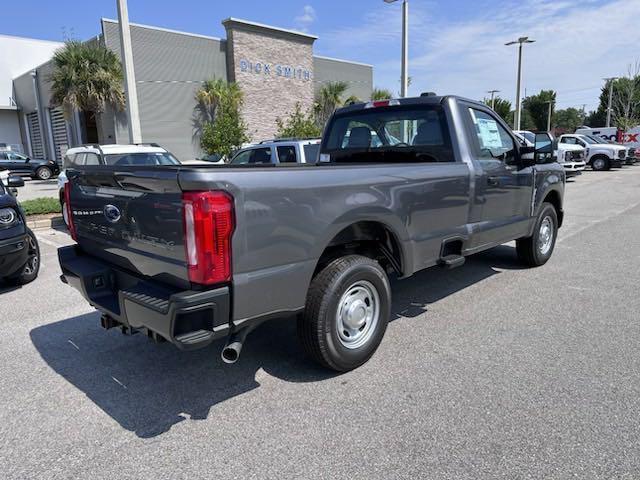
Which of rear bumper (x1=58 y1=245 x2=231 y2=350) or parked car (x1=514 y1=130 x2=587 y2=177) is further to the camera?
parked car (x1=514 y1=130 x2=587 y2=177)

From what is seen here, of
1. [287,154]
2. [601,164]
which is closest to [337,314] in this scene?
[287,154]

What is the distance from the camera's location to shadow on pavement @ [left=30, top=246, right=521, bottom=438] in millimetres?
3174

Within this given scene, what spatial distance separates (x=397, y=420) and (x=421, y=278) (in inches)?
124

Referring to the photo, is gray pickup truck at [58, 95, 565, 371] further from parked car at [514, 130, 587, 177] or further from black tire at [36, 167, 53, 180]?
black tire at [36, 167, 53, 180]

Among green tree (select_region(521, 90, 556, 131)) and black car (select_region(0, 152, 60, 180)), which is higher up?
green tree (select_region(521, 90, 556, 131))

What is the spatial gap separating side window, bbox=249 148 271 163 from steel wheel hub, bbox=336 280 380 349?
23.4 ft

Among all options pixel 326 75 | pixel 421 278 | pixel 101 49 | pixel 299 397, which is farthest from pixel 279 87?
pixel 299 397

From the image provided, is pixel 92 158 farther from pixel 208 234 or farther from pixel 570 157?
pixel 570 157

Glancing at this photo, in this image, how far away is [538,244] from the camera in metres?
6.27

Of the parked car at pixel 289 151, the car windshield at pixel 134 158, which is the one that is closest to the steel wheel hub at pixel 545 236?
the parked car at pixel 289 151

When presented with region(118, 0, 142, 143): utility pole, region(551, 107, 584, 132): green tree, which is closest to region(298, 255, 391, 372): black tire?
region(118, 0, 142, 143): utility pole

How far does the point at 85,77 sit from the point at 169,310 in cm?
2002

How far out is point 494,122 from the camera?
5297mm

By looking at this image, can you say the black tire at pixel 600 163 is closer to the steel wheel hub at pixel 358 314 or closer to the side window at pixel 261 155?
the side window at pixel 261 155
